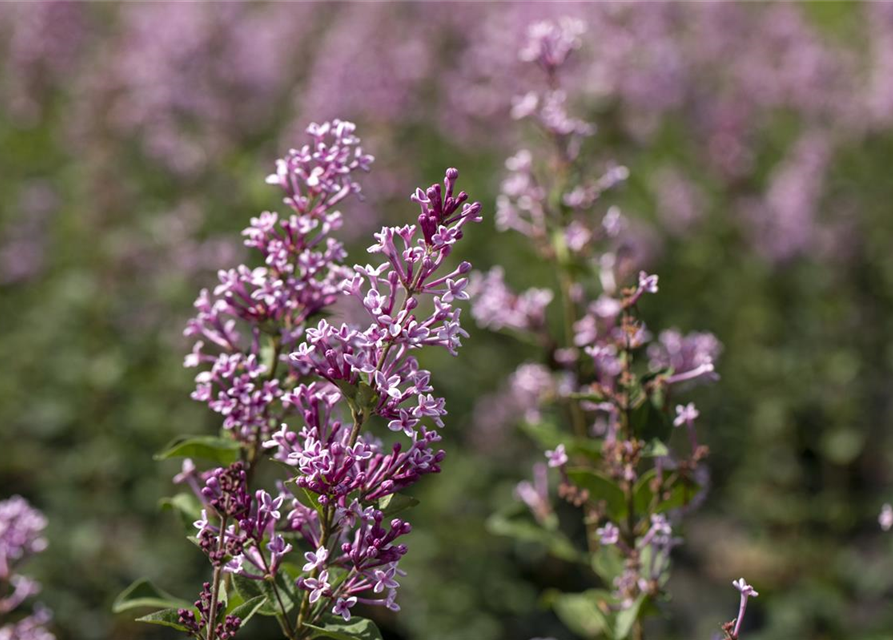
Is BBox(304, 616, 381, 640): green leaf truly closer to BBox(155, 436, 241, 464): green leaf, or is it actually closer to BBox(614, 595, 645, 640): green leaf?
BBox(155, 436, 241, 464): green leaf

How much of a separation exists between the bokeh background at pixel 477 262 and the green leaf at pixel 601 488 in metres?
2.85

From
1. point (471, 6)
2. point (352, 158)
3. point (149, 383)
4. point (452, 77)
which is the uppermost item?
point (471, 6)

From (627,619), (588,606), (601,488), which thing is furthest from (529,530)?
(627,619)

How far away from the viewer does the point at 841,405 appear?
717cm

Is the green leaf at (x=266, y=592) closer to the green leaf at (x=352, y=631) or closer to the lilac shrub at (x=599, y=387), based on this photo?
the green leaf at (x=352, y=631)

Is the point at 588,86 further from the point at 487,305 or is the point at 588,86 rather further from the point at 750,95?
the point at 487,305

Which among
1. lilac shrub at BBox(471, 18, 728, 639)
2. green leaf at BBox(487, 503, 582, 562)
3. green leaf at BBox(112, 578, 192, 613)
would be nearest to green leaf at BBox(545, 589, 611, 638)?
lilac shrub at BBox(471, 18, 728, 639)

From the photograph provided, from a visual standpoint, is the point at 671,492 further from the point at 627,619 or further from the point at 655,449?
the point at 627,619

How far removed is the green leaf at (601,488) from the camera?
2.83 metres

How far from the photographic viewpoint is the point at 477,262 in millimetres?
8242

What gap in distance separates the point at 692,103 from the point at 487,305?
5896mm

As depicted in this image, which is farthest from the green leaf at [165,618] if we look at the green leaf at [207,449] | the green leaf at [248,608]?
the green leaf at [207,449]

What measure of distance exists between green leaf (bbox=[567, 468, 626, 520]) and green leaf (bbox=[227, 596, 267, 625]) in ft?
3.32

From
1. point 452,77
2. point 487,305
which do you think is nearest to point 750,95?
point 452,77
